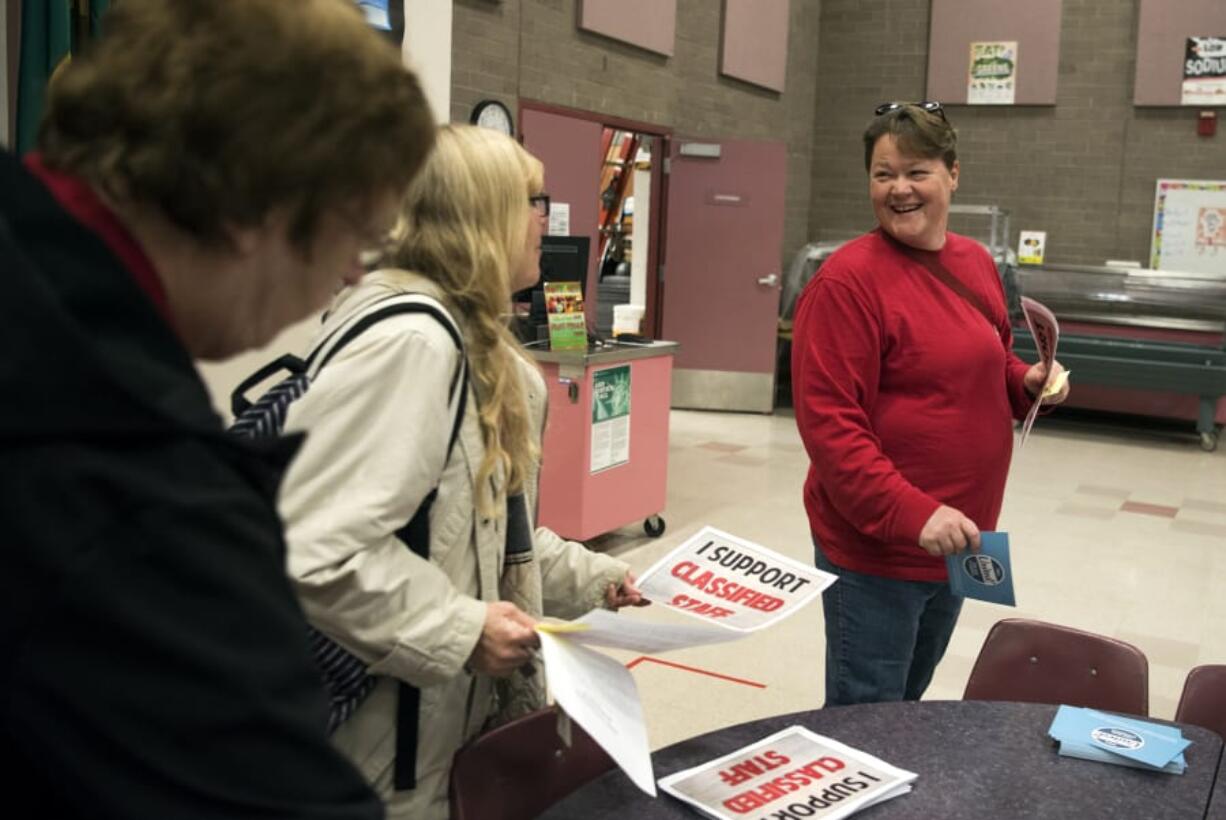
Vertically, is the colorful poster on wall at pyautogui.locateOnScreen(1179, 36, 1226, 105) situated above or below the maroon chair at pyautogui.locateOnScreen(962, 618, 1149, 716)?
above

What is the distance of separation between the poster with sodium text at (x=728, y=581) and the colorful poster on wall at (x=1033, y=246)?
361 inches

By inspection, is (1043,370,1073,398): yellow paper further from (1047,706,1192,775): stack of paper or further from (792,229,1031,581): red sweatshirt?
(1047,706,1192,775): stack of paper

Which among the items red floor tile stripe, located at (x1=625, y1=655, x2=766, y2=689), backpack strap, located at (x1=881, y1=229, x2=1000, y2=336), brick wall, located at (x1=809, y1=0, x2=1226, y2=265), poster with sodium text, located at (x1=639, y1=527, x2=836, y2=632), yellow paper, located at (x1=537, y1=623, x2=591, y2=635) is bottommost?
red floor tile stripe, located at (x1=625, y1=655, x2=766, y2=689)

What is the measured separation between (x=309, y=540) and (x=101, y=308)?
772mm

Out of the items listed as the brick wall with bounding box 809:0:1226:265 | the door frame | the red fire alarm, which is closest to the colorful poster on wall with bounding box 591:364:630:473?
the door frame

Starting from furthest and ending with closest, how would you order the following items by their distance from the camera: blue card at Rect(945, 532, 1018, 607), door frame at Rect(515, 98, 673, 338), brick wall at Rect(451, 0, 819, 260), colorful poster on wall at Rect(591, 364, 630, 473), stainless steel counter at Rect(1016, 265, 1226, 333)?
1. door frame at Rect(515, 98, 673, 338)
2. stainless steel counter at Rect(1016, 265, 1226, 333)
3. brick wall at Rect(451, 0, 819, 260)
4. colorful poster on wall at Rect(591, 364, 630, 473)
5. blue card at Rect(945, 532, 1018, 607)

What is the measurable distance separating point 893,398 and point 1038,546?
381 centimetres

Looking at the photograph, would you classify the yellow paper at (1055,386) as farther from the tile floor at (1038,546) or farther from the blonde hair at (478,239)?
the blonde hair at (478,239)

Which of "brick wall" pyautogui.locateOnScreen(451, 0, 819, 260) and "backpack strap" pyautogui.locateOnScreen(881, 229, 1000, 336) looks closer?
"backpack strap" pyautogui.locateOnScreen(881, 229, 1000, 336)

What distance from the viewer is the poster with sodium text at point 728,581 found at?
1690mm

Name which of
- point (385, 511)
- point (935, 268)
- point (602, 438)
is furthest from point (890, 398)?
point (602, 438)

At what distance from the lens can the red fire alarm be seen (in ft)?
31.8

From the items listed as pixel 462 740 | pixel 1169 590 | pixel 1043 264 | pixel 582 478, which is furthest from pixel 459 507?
pixel 1043 264

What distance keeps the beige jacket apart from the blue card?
0.95 m
